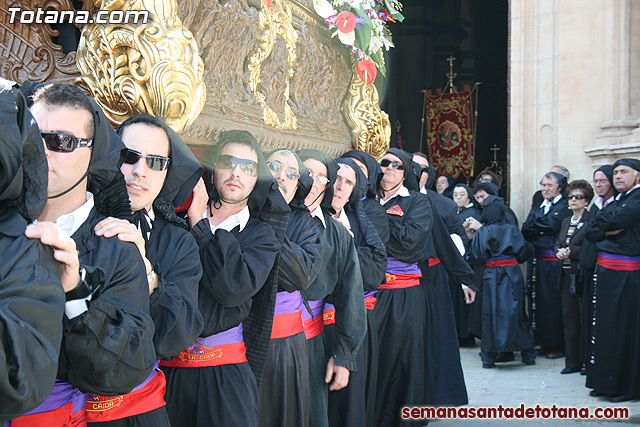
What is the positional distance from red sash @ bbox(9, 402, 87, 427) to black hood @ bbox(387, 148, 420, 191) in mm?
Answer: 3634

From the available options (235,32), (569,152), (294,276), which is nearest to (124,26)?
(235,32)

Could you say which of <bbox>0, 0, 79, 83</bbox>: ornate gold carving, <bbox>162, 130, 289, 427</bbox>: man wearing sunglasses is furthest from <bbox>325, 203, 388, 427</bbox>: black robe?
<bbox>0, 0, 79, 83</bbox>: ornate gold carving

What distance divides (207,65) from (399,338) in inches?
106

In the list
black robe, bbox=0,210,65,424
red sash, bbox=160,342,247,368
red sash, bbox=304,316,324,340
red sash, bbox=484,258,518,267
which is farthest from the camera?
red sash, bbox=484,258,518,267

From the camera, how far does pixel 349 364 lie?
377cm

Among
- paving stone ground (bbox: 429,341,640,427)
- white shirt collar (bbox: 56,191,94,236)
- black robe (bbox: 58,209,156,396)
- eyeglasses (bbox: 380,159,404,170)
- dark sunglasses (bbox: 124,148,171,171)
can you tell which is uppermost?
eyeglasses (bbox: 380,159,404,170)

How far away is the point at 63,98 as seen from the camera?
76.0 inches

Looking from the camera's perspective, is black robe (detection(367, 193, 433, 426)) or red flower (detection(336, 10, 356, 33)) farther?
black robe (detection(367, 193, 433, 426))

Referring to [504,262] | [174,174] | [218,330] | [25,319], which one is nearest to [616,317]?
[504,262]

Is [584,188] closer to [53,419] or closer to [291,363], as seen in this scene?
[291,363]

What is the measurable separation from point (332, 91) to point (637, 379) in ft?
12.7

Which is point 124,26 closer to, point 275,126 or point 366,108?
point 275,126

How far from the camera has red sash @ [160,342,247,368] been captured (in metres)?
2.69

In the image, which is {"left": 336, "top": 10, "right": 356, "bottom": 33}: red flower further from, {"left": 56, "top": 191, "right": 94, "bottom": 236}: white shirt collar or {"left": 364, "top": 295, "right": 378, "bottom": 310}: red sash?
{"left": 56, "top": 191, "right": 94, "bottom": 236}: white shirt collar
